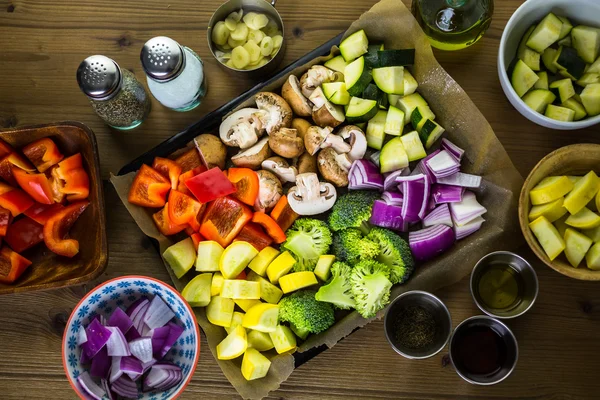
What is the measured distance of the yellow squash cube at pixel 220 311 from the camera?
1983 millimetres

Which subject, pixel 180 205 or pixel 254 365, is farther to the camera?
pixel 180 205

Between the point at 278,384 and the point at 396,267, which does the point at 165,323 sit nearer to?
the point at 278,384

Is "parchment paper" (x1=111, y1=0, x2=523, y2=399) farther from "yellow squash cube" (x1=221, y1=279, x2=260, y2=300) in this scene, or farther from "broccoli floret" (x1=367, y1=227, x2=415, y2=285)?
"yellow squash cube" (x1=221, y1=279, x2=260, y2=300)

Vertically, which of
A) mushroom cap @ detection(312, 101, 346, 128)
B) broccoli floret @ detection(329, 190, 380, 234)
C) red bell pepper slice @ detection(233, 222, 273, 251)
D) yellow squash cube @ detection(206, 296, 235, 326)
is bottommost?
yellow squash cube @ detection(206, 296, 235, 326)

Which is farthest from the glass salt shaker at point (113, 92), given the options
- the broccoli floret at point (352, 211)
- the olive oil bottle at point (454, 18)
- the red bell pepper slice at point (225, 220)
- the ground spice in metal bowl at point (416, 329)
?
the ground spice in metal bowl at point (416, 329)

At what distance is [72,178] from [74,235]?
0.79 ft

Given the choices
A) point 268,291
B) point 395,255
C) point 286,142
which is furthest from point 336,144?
point 268,291

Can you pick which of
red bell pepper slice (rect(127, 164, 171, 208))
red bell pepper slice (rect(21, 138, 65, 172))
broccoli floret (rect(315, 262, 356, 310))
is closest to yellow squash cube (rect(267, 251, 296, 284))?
broccoli floret (rect(315, 262, 356, 310))

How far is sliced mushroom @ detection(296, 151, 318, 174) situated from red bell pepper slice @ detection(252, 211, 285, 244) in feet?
0.67

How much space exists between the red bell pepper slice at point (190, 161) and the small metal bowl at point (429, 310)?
2.70ft

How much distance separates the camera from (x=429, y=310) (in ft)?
6.50

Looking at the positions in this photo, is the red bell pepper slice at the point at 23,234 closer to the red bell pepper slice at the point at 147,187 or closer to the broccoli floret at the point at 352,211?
the red bell pepper slice at the point at 147,187

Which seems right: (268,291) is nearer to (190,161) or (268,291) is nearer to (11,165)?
(190,161)

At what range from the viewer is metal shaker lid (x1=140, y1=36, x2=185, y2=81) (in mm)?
1854
